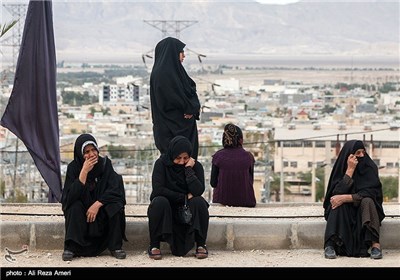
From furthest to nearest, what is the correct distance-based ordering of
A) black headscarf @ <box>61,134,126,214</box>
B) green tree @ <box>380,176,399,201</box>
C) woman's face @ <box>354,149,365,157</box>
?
1. green tree @ <box>380,176,399,201</box>
2. woman's face @ <box>354,149,365,157</box>
3. black headscarf @ <box>61,134,126,214</box>

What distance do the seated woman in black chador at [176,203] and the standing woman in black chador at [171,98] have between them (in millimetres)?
1146

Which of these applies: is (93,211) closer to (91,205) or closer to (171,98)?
(91,205)

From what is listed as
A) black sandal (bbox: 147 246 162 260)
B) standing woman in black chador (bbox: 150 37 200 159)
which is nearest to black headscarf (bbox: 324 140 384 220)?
black sandal (bbox: 147 246 162 260)

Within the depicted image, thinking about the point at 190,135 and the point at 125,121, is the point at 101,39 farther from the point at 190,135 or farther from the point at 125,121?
the point at 190,135

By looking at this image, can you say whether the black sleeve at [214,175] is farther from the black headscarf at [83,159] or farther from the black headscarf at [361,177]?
the black headscarf at [83,159]

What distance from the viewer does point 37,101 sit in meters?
9.41

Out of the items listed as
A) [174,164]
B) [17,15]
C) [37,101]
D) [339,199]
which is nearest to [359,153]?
[339,199]

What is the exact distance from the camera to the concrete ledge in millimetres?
7945

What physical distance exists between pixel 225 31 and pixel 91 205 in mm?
184777

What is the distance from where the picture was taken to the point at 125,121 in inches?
3964

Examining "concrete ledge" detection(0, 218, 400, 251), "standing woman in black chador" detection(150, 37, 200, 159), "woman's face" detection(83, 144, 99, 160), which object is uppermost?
"standing woman in black chador" detection(150, 37, 200, 159)

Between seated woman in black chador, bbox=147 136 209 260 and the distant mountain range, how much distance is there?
15989 centimetres

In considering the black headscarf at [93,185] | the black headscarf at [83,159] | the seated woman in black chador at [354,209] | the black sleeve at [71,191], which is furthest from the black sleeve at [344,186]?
the black sleeve at [71,191]

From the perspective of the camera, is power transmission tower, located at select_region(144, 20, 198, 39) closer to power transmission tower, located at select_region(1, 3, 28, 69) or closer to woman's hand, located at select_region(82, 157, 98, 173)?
power transmission tower, located at select_region(1, 3, 28, 69)
